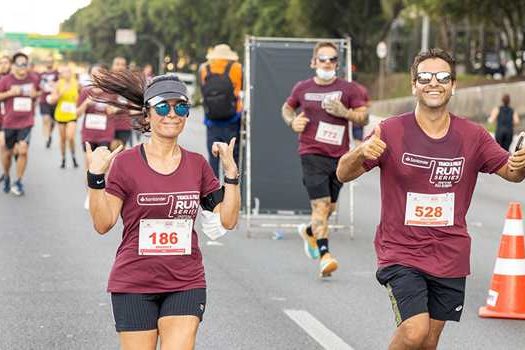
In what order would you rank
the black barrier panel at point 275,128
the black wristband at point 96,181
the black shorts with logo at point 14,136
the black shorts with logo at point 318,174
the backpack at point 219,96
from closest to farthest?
the black wristband at point 96,181
the black shorts with logo at point 318,174
the black barrier panel at point 275,128
the backpack at point 219,96
the black shorts with logo at point 14,136

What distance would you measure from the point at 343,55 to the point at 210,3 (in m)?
60.9

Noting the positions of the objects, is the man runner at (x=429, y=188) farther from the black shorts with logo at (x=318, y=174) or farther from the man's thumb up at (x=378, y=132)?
the black shorts with logo at (x=318, y=174)

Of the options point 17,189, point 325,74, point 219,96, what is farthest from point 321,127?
point 17,189

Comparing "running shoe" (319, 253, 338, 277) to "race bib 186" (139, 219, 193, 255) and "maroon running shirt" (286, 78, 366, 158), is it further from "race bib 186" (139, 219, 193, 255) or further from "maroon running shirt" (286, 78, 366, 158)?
"race bib 186" (139, 219, 193, 255)

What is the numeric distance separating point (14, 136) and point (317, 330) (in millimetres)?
9824

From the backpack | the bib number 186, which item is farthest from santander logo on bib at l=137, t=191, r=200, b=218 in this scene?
the backpack

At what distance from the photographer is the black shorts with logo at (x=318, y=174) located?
11.5 m

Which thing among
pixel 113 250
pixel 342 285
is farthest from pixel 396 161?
pixel 113 250

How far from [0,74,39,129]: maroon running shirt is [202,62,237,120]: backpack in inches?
143

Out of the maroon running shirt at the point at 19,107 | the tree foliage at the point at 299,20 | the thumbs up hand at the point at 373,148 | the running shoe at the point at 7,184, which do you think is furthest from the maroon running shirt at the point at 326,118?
the tree foliage at the point at 299,20

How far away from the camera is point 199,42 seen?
3068 inches

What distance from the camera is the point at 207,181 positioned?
19.8 feet

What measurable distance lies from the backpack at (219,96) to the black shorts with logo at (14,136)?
12.3ft

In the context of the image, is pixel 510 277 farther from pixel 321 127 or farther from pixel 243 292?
pixel 321 127
